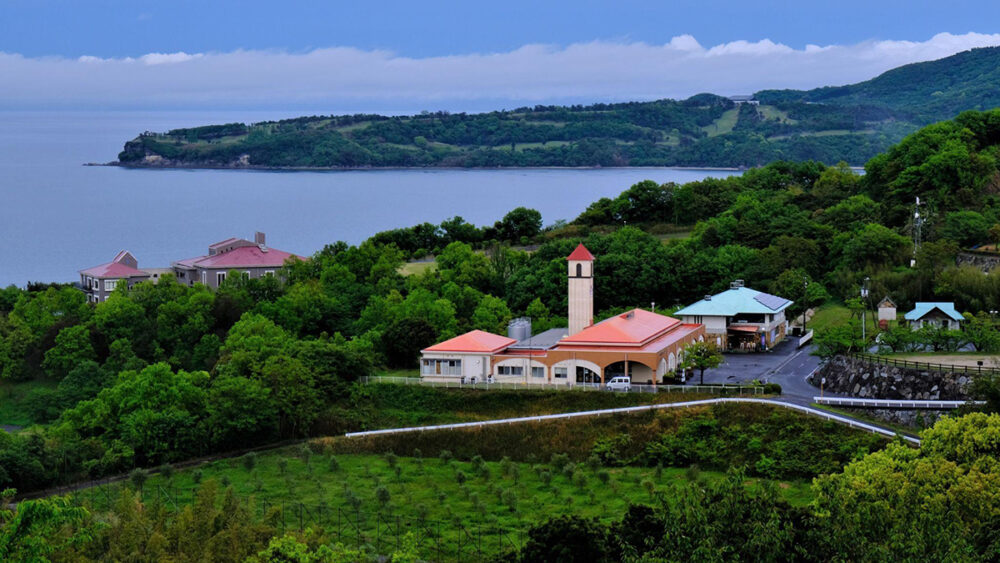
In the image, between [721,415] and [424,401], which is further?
[424,401]

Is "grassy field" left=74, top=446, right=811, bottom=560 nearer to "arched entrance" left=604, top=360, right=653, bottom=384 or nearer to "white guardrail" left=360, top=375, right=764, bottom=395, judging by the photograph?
"white guardrail" left=360, top=375, right=764, bottom=395

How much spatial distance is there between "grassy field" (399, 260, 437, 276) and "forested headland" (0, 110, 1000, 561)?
1306mm

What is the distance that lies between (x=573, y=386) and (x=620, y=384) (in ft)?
5.38

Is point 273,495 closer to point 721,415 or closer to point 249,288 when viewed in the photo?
point 721,415

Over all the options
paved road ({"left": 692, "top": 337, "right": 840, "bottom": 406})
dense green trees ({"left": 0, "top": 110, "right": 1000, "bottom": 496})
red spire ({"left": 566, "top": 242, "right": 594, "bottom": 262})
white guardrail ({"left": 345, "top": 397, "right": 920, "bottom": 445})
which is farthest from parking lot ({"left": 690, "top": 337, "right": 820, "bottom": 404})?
red spire ({"left": 566, "top": 242, "right": 594, "bottom": 262})

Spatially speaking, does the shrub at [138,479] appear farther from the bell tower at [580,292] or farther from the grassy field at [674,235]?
the grassy field at [674,235]

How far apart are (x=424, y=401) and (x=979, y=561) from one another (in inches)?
900

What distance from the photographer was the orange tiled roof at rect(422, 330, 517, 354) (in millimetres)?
43094

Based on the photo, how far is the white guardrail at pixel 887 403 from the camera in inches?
1396

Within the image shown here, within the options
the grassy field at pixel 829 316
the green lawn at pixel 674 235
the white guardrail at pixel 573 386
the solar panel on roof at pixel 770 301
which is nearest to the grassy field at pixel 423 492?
the white guardrail at pixel 573 386

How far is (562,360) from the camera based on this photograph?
138 ft

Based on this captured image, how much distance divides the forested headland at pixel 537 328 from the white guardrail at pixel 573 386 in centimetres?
63

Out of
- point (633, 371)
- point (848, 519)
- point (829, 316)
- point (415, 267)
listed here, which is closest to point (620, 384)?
point (633, 371)

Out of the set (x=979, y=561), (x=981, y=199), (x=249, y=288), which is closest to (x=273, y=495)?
(x=979, y=561)
